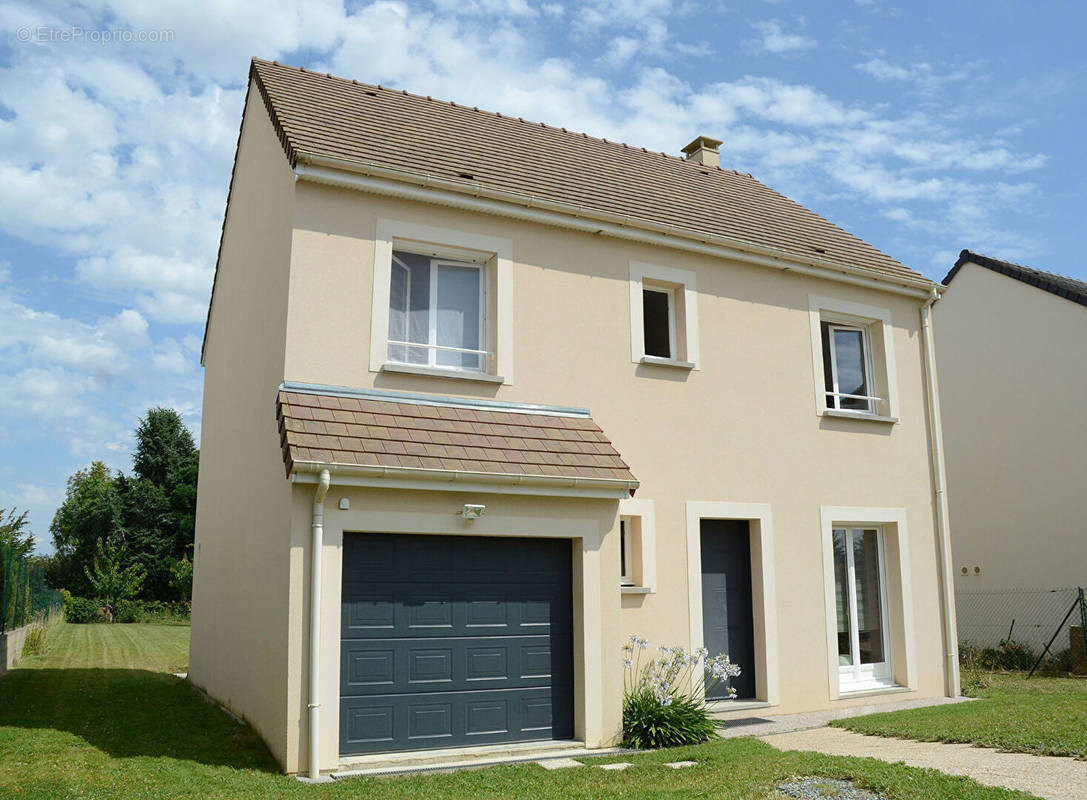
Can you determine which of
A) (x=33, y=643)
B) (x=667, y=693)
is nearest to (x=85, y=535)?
(x=33, y=643)

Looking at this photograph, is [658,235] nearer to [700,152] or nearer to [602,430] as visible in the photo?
[602,430]

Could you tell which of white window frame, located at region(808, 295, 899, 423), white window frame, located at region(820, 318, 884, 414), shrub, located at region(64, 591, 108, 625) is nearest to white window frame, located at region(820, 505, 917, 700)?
white window frame, located at region(808, 295, 899, 423)

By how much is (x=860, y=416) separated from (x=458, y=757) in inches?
327

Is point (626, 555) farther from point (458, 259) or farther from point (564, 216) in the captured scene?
point (564, 216)

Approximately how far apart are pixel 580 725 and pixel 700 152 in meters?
12.6

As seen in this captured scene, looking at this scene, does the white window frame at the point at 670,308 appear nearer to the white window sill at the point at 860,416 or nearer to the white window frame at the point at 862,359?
the white window sill at the point at 860,416

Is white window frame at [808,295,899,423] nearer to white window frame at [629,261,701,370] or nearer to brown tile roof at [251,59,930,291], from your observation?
brown tile roof at [251,59,930,291]

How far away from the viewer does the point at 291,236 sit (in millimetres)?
10602

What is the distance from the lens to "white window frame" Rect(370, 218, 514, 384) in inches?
427

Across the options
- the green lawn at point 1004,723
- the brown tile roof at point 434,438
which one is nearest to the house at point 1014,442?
the green lawn at point 1004,723


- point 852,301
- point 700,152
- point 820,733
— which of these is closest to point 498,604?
point 820,733

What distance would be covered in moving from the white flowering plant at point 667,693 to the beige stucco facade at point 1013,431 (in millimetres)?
10706

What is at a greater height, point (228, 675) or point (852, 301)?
point (852, 301)

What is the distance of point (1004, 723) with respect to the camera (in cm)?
1038
